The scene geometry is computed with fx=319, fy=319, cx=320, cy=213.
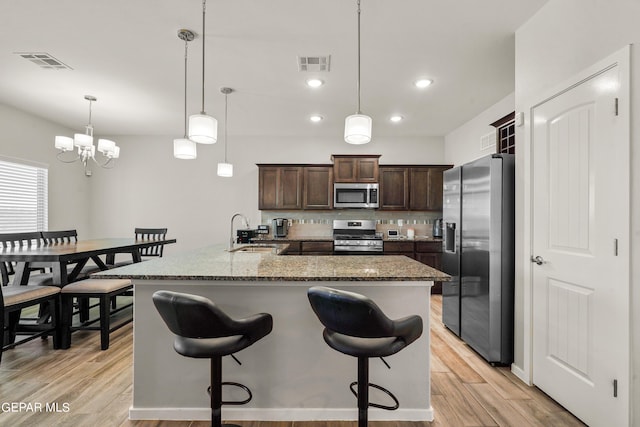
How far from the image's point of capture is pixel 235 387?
6.30ft

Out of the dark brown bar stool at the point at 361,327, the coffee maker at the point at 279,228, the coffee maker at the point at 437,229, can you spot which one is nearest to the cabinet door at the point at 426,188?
the coffee maker at the point at 437,229

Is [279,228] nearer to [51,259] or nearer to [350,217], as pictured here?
[350,217]

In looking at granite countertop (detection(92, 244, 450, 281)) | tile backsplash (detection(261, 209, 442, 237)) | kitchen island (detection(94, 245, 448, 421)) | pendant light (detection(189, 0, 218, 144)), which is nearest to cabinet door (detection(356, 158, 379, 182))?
tile backsplash (detection(261, 209, 442, 237))

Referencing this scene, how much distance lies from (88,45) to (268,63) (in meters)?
1.52

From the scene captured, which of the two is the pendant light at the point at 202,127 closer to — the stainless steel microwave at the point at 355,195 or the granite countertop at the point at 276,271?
the granite countertop at the point at 276,271

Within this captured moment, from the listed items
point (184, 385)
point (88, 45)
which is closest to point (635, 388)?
point (184, 385)

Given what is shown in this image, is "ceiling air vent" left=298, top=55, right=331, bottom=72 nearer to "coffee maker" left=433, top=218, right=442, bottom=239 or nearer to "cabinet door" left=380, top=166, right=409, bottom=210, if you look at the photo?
"cabinet door" left=380, top=166, right=409, bottom=210

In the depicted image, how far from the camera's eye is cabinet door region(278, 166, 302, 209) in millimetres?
5375

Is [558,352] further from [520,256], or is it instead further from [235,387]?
[235,387]

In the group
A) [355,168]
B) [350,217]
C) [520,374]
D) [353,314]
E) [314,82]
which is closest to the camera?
[353,314]

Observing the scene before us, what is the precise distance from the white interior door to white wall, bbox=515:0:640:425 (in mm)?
39

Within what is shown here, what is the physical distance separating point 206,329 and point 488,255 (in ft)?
7.26

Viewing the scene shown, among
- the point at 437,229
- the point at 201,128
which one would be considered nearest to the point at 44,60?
the point at 201,128

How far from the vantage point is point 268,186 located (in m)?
5.40
